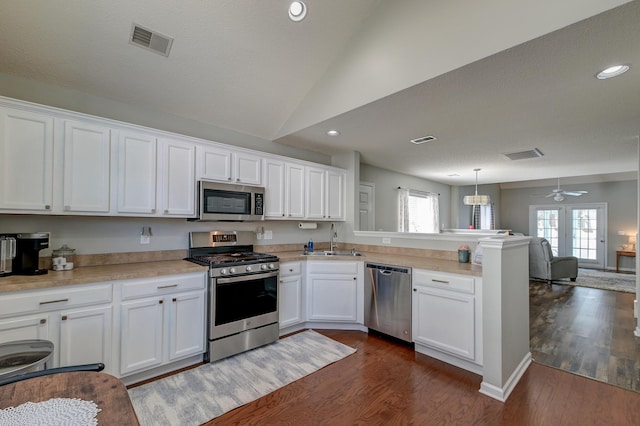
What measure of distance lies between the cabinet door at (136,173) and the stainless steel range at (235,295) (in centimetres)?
68

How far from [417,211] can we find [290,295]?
503 centimetres

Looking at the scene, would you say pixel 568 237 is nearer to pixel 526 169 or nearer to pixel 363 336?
pixel 526 169

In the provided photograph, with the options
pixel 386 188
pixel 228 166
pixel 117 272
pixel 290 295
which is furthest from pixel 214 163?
pixel 386 188

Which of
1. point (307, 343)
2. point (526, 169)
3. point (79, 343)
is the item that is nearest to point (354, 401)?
point (307, 343)

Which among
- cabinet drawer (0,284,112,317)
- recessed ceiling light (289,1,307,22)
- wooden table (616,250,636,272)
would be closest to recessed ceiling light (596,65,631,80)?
recessed ceiling light (289,1,307,22)

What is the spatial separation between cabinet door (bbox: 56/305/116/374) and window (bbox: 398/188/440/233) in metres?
5.58

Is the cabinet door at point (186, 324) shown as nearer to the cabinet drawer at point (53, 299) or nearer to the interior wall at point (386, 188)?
the cabinet drawer at point (53, 299)

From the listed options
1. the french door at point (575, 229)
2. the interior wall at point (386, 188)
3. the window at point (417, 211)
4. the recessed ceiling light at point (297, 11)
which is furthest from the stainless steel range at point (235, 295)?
the french door at point (575, 229)

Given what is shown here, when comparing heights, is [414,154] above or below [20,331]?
above

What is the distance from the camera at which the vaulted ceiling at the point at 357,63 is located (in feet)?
6.53

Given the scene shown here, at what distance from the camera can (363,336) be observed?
3.46 meters

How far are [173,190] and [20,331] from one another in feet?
4.89

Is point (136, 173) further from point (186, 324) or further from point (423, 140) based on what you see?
point (423, 140)

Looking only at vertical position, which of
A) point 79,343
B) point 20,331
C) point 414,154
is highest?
point 414,154
